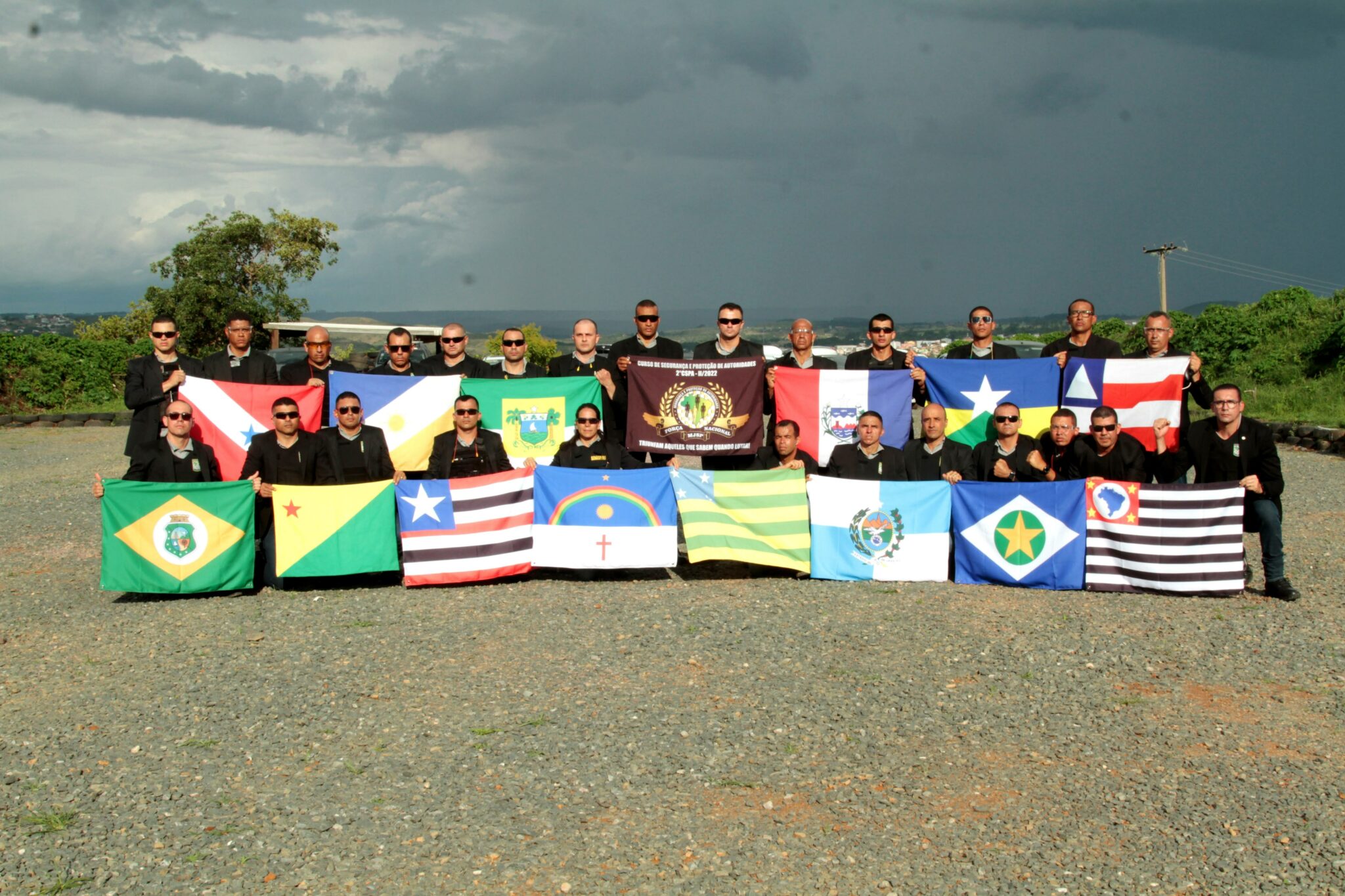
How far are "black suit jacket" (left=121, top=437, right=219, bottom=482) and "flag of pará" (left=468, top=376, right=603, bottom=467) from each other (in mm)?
2749

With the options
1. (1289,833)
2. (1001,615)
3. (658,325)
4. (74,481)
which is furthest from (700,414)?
(74,481)

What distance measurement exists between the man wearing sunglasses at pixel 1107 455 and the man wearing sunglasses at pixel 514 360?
568cm

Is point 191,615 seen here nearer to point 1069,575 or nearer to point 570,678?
point 570,678

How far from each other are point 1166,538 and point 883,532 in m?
2.61

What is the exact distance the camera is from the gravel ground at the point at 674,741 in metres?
5.05

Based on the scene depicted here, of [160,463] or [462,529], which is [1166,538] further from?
[160,463]

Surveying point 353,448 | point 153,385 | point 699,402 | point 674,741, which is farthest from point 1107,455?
point 153,385

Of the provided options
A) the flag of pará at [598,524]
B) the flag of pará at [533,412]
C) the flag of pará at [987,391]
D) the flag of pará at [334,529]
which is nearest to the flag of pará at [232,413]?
the flag of pará at [334,529]

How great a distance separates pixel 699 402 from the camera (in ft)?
36.2

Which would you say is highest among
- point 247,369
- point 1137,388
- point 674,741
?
point 247,369

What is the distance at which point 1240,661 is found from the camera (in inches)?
313

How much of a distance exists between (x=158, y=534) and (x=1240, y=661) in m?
9.47

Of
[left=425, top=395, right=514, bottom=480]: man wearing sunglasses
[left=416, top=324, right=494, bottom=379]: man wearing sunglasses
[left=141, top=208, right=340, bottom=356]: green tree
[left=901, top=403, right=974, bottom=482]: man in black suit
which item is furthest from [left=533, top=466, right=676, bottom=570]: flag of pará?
[left=141, top=208, right=340, bottom=356]: green tree

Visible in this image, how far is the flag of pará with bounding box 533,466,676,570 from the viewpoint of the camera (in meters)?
10.3
